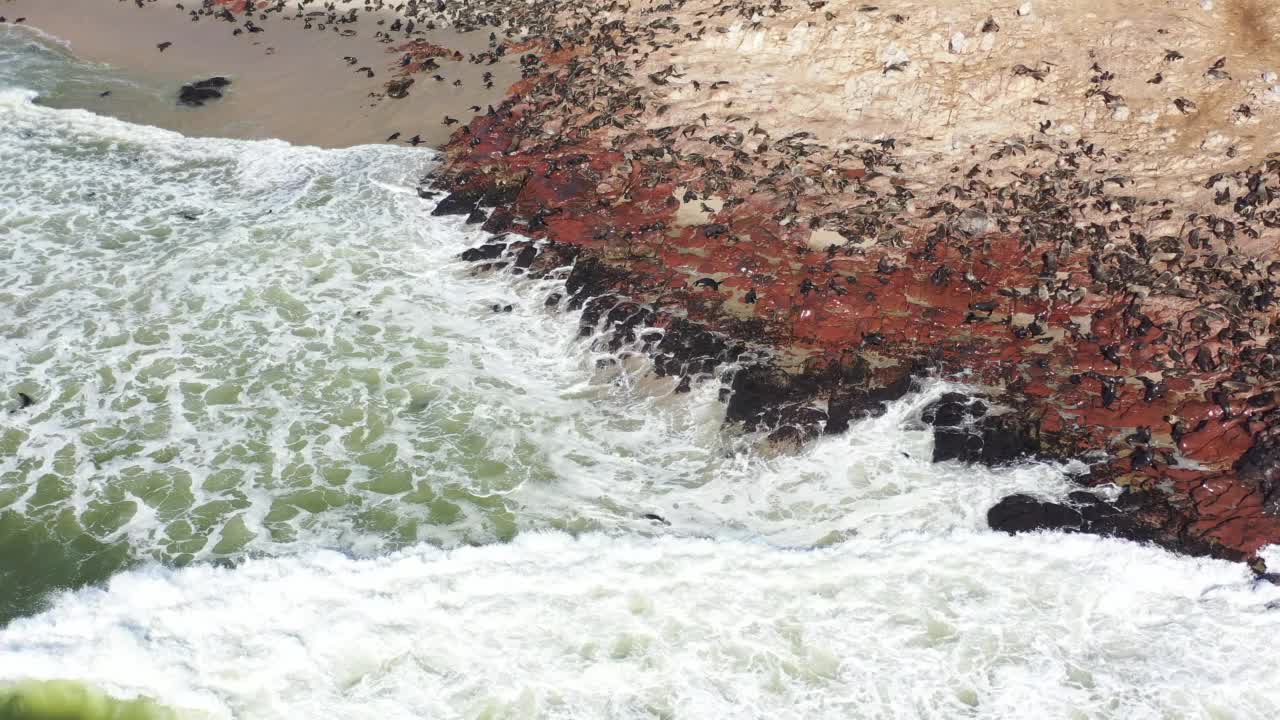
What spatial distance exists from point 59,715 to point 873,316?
10.3 m

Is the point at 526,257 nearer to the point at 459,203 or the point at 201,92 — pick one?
the point at 459,203

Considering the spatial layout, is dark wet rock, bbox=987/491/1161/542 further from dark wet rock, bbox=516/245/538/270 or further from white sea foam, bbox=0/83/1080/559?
dark wet rock, bbox=516/245/538/270

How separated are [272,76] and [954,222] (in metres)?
16.9

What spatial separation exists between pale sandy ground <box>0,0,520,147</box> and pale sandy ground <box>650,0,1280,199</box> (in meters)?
5.91

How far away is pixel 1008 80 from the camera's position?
1541cm

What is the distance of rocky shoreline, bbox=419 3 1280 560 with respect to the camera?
1024 cm

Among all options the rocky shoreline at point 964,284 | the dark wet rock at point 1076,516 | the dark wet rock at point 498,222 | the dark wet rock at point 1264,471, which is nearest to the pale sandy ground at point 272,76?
the rocky shoreline at point 964,284

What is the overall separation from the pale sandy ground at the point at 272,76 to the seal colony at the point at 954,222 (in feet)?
4.49

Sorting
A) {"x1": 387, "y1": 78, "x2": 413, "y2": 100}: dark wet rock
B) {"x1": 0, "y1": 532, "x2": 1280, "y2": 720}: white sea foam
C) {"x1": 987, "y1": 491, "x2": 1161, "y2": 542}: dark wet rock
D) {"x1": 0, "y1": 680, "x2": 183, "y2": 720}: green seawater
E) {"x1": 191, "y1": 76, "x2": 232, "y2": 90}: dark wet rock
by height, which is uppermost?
{"x1": 387, "y1": 78, "x2": 413, "y2": 100}: dark wet rock

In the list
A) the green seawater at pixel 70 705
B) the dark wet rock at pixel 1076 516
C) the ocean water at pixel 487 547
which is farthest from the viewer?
the dark wet rock at pixel 1076 516

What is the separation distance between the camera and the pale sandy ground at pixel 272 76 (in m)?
19.8

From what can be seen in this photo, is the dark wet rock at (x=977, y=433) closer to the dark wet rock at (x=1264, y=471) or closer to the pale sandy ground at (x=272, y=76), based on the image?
the dark wet rock at (x=1264, y=471)

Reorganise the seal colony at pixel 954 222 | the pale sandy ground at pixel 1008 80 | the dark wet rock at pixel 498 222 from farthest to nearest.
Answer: the dark wet rock at pixel 498 222, the pale sandy ground at pixel 1008 80, the seal colony at pixel 954 222

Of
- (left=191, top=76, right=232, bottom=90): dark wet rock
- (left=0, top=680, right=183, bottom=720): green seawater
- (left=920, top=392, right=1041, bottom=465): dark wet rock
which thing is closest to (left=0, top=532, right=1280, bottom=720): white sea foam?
(left=0, top=680, right=183, bottom=720): green seawater
